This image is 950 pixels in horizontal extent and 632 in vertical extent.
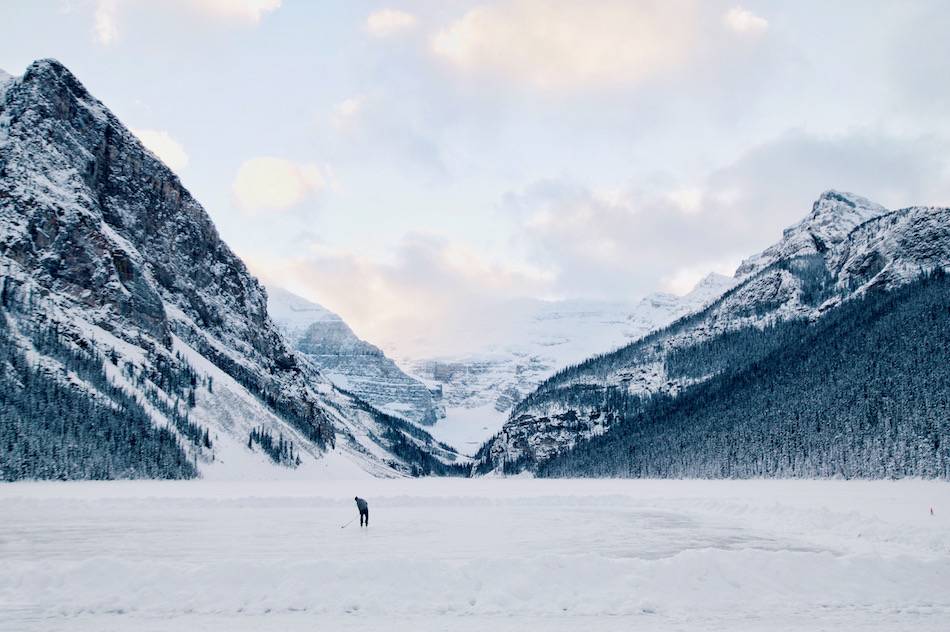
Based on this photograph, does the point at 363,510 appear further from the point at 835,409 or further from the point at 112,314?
the point at 112,314

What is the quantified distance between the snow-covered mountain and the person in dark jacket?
2611 inches

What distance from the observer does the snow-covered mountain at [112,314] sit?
107 m

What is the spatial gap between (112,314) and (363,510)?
405 feet

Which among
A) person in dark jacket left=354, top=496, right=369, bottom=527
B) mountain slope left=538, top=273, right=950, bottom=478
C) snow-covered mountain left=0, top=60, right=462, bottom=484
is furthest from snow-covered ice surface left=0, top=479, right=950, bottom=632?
mountain slope left=538, top=273, right=950, bottom=478

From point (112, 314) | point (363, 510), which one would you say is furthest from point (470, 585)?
point (112, 314)

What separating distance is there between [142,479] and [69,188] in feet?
244

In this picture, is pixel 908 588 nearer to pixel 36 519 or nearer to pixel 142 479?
pixel 36 519

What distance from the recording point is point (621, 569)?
69.3 ft

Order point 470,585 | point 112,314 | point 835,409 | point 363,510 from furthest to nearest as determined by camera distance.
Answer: point 112,314, point 835,409, point 363,510, point 470,585

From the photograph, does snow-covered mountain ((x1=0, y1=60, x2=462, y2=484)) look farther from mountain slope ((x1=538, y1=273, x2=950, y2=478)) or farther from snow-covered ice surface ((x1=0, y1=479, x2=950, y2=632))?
mountain slope ((x1=538, y1=273, x2=950, y2=478))

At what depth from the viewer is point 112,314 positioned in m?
141

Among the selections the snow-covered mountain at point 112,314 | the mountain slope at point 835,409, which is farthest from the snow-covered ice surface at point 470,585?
the mountain slope at point 835,409

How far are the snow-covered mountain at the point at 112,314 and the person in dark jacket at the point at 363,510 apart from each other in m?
66.3

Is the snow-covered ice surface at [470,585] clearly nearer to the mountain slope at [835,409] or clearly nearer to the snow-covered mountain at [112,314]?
the snow-covered mountain at [112,314]
